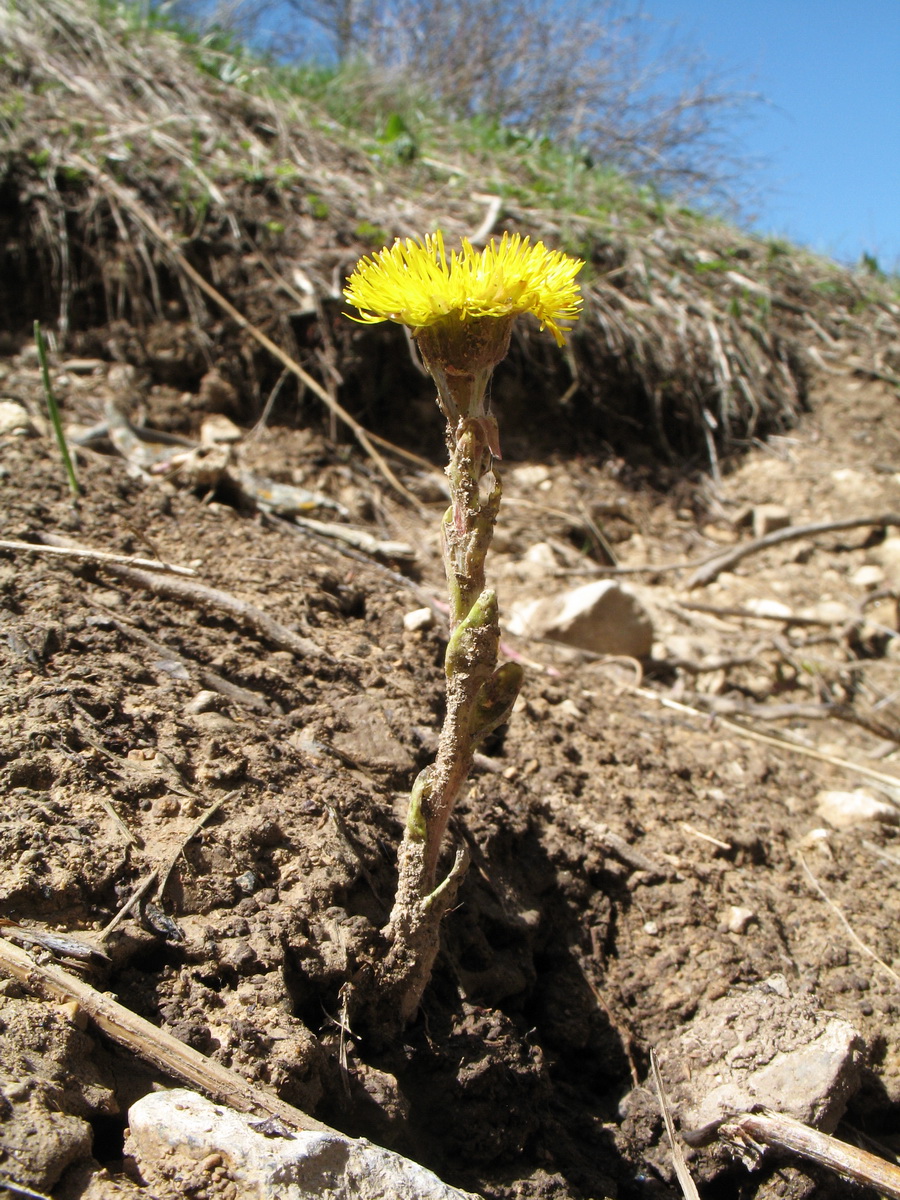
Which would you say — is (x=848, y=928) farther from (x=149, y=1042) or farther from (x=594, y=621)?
(x=149, y=1042)

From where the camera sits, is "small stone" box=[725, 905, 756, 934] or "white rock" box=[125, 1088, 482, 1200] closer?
"white rock" box=[125, 1088, 482, 1200]

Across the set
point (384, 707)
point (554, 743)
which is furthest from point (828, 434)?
point (384, 707)

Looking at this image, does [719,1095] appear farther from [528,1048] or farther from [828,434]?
[828,434]

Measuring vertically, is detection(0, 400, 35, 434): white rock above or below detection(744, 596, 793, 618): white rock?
below

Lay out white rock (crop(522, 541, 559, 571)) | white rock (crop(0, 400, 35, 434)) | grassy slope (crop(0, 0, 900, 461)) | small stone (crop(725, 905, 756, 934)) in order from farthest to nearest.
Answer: grassy slope (crop(0, 0, 900, 461)), white rock (crop(522, 541, 559, 571)), white rock (crop(0, 400, 35, 434)), small stone (crop(725, 905, 756, 934))

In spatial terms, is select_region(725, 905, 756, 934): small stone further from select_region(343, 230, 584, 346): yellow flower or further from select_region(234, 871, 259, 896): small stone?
select_region(343, 230, 584, 346): yellow flower

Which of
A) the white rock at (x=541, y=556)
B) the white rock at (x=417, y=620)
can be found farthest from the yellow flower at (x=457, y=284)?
the white rock at (x=541, y=556)

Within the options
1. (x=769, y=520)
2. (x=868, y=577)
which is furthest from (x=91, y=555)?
(x=868, y=577)

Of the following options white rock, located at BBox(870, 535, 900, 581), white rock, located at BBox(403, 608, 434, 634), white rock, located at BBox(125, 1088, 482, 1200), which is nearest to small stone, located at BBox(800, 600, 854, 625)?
white rock, located at BBox(870, 535, 900, 581)
